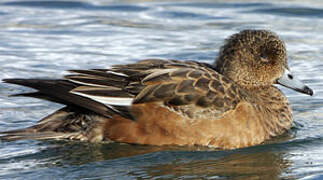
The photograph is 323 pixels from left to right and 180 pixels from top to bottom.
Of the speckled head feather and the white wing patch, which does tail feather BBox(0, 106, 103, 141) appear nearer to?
the white wing patch

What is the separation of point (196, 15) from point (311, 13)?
218 centimetres

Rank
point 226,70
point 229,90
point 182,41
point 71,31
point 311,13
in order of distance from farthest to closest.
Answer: point 311,13, point 71,31, point 182,41, point 226,70, point 229,90

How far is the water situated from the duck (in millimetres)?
130

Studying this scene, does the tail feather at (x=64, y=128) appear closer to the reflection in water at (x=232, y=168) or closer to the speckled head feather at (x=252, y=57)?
the reflection in water at (x=232, y=168)

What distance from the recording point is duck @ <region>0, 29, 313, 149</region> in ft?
22.6

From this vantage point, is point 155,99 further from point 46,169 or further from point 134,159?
point 46,169

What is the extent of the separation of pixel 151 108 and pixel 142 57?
13.5 feet

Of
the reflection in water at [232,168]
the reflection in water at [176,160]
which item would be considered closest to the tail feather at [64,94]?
the reflection in water at [176,160]

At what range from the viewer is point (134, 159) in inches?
267

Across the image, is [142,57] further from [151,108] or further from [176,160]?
[176,160]

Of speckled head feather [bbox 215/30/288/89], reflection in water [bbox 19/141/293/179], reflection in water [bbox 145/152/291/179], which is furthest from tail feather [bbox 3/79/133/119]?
Result: speckled head feather [bbox 215/30/288/89]

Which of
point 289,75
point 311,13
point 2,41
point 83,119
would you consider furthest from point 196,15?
point 83,119

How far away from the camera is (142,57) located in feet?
35.9

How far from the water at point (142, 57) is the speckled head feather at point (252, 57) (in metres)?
0.70
